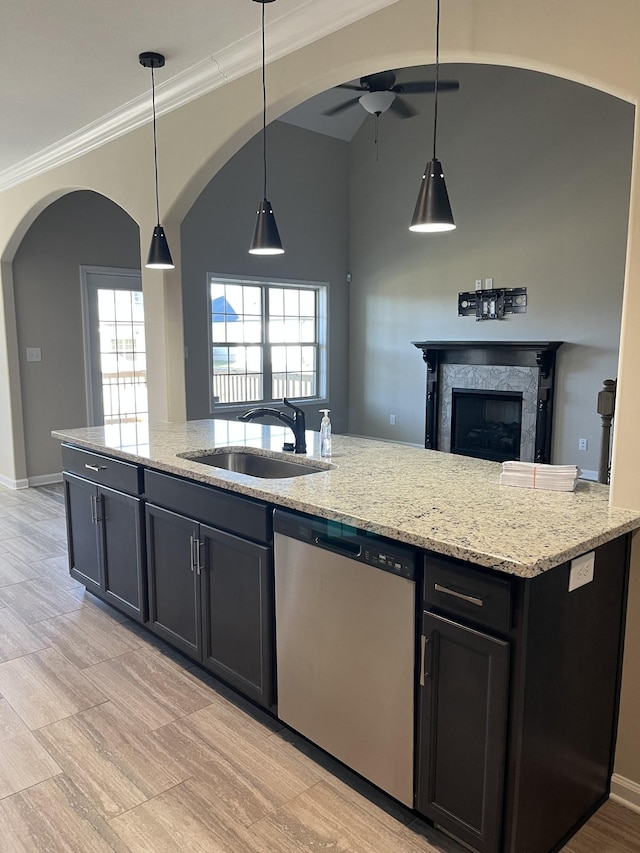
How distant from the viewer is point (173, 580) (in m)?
2.59

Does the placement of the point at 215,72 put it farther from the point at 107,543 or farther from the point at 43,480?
the point at 43,480

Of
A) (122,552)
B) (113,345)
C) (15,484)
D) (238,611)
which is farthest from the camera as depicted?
(113,345)

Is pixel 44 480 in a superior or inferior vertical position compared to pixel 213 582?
inferior

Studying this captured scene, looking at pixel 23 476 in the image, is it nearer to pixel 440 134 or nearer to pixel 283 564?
pixel 283 564

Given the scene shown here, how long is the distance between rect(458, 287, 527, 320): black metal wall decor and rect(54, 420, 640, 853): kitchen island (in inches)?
172

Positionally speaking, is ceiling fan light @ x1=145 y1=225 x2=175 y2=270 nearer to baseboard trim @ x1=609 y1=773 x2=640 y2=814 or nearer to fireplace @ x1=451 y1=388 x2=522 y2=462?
baseboard trim @ x1=609 y1=773 x2=640 y2=814

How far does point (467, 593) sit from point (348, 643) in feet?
1.61

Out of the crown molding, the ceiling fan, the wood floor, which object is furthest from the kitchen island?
the ceiling fan

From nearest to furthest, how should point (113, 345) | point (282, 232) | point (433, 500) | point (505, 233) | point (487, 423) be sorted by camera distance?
point (433, 500) → point (113, 345) → point (505, 233) → point (487, 423) → point (282, 232)

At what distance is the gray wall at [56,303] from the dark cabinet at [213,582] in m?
3.72

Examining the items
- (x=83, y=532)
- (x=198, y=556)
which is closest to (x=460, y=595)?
(x=198, y=556)

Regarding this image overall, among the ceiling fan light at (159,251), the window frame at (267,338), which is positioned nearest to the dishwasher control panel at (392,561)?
the ceiling fan light at (159,251)

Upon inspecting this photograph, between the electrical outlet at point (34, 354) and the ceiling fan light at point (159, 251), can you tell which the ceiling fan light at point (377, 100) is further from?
the electrical outlet at point (34, 354)

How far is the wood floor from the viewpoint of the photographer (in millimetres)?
1718
